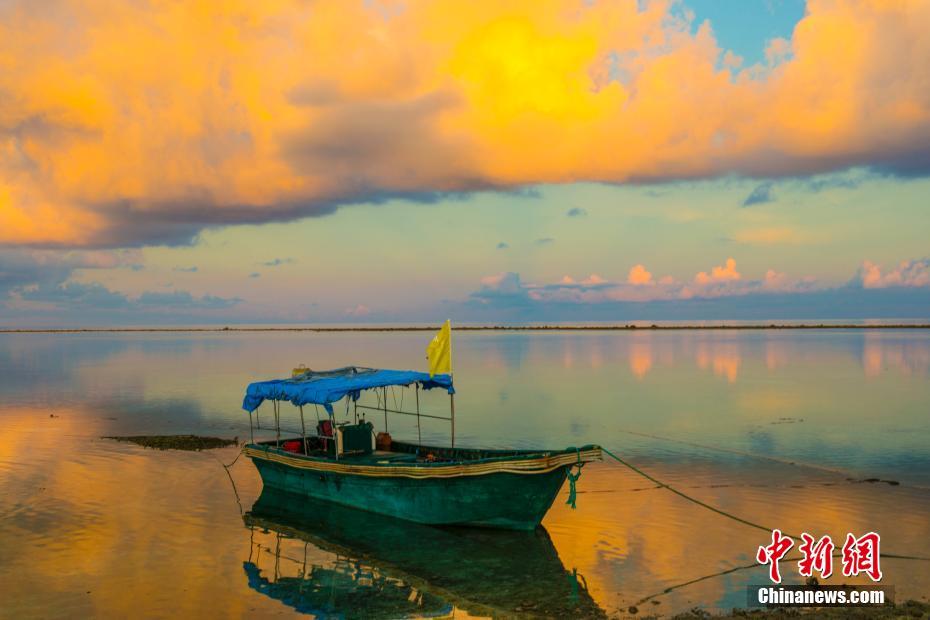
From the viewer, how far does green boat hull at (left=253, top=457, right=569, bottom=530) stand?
54.5 feet

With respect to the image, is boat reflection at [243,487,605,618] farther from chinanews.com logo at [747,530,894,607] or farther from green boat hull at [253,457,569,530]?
chinanews.com logo at [747,530,894,607]

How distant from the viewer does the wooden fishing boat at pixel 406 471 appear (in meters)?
16.5

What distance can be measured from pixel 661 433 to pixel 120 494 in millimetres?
23108

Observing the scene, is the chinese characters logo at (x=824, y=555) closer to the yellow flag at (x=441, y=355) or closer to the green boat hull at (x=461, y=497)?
the green boat hull at (x=461, y=497)

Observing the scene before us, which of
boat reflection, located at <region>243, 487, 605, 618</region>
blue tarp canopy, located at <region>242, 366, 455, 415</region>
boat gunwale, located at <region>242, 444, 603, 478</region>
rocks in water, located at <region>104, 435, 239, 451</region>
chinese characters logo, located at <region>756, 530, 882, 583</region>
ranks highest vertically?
blue tarp canopy, located at <region>242, 366, 455, 415</region>

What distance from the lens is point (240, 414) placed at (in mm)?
40219

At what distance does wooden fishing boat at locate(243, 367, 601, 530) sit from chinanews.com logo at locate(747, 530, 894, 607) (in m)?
4.39

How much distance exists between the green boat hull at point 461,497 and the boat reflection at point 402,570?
294 millimetres

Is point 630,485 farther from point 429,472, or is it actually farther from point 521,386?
point 521,386

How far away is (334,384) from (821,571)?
43.4 feet

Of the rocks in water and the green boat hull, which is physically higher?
the green boat hull

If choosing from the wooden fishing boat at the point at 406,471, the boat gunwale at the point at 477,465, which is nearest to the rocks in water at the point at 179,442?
the wooden fishing boat at the point at 406,471

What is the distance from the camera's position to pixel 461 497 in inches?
674

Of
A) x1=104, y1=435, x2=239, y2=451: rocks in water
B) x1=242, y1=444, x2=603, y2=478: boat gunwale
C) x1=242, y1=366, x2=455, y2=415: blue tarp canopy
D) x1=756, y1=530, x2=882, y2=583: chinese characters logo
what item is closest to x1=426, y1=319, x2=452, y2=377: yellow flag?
x1=242, y1=366, x2=455, y2=415: blue tarp canopy
